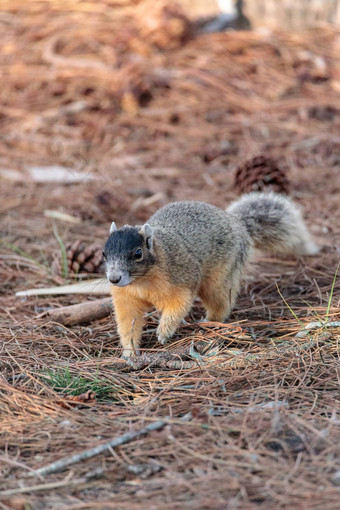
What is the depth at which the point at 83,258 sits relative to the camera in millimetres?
4598

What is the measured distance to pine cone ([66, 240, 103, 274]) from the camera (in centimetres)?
459

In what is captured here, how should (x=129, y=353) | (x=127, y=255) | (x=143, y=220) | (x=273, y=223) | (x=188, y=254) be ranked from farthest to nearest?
1. (x=143, y=220)
2. (x=273, y=223)
3. (x=188, y=254)
4. (x=129, y=353)
5. (x=127, y=255)

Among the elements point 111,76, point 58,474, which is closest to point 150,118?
point 111,76

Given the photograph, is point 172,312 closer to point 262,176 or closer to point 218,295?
point 218,295

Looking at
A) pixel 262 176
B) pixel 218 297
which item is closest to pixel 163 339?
pixel 218 297

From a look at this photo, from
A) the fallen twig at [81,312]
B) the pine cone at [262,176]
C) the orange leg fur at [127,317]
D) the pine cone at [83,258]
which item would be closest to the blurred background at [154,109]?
the pine cone at [262,176]

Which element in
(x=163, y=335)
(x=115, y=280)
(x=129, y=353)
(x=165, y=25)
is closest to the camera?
(x=115, y=280)

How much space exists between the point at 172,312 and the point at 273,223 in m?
1.21

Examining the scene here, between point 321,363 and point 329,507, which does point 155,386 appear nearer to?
point 321,363

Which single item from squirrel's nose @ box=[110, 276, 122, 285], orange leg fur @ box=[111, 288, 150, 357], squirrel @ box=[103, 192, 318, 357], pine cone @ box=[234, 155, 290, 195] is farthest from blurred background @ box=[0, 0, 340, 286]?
squirrel's nose @ box=[110, 276, 122, 285]

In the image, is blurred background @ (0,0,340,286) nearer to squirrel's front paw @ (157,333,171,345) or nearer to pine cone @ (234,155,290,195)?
pine cone @ (234,155,290,195)

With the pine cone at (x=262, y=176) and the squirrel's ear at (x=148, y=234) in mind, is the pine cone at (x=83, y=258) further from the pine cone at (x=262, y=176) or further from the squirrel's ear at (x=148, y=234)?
the pine cone at (x=262, y=176)

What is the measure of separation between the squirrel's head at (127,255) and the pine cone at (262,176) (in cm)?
224

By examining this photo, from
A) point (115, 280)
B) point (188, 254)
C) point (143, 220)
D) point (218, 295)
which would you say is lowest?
point (143, 220)
